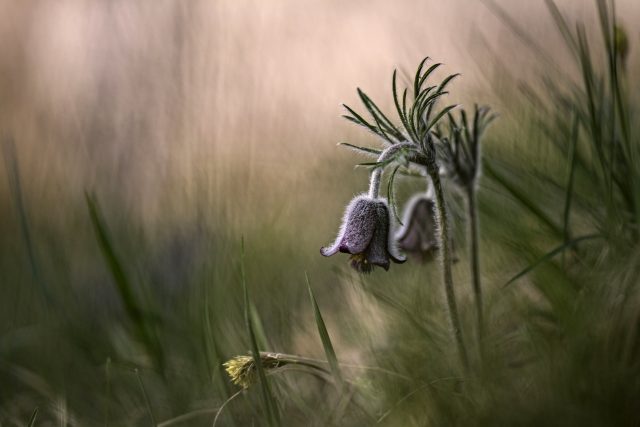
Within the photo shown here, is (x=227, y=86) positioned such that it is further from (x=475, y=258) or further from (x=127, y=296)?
(x=475, y=258)

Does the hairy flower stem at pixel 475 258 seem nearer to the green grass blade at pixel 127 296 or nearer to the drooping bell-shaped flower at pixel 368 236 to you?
the drooping bell-shaped flower at pixel 368 236

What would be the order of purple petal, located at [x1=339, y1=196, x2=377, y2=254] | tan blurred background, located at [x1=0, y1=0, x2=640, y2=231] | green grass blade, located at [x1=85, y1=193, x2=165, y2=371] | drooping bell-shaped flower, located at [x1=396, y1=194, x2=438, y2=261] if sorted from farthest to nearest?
1. tan blurred background, located at [x1=0, y1=0, x2=640, y2=231]
2. drooping bell-shaped flower, located at [x1=396, y1=194, x2=438, y2=261]
3. green grass blade, located at [x1=85, y1=193, x2=165, y2=371]
4. purple petal, located at [x1=339, y1=196, x2=377, y2=254]

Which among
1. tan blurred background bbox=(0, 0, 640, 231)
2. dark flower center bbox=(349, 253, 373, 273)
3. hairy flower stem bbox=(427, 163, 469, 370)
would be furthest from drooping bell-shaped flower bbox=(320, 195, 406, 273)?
tan blurred background bbox=(0, 0, 640, 231)

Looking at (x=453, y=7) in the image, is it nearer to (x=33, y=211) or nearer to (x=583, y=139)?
(x=583, y=139)

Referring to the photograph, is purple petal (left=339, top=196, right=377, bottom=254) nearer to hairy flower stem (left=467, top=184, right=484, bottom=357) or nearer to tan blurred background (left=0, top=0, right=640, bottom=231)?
hairy flower stem (left=467, top=184, right=484, bottom=357)

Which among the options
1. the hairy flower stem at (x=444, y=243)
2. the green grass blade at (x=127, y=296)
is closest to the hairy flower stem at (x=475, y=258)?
the hairy flower stem at (x=444, y=243)

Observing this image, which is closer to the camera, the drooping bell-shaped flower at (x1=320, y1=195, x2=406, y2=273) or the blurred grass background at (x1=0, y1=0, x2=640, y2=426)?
the blurred grass background at (x1=0, y1=0, x2=640, y2=426)

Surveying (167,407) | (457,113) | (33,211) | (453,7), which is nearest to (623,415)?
(167,407)
